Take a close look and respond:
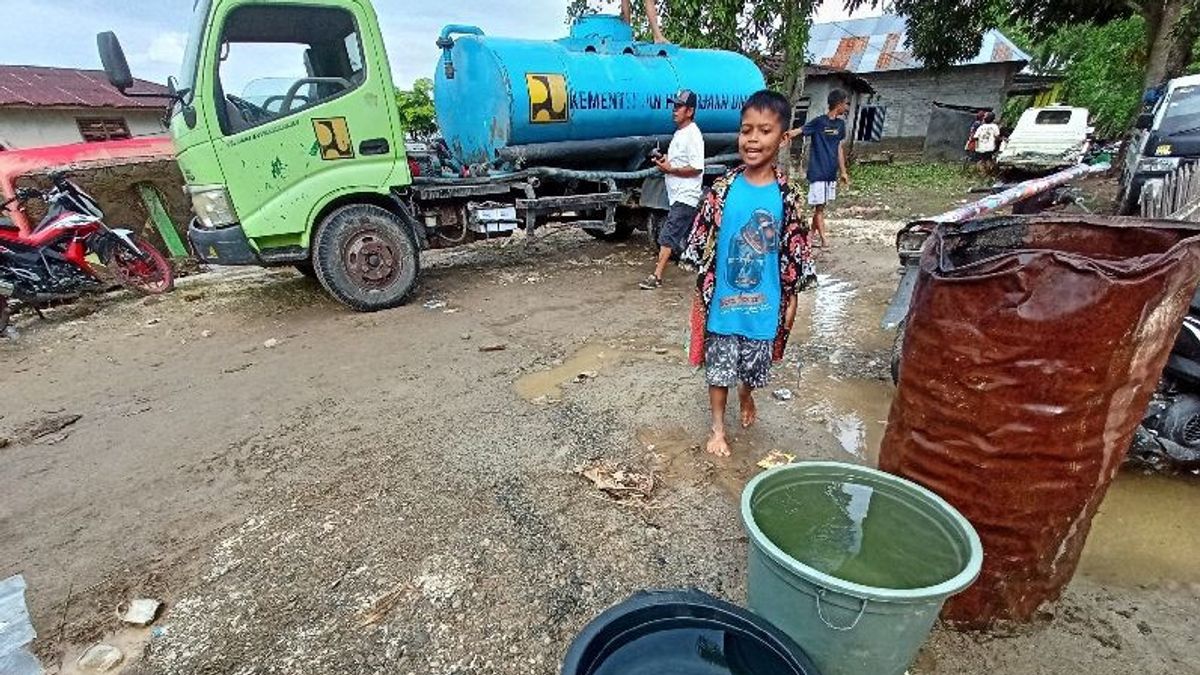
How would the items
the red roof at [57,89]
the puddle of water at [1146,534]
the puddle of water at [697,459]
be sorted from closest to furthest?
1. the puddle of water at [1146,534]
2. the puddle of water at [697,459]
3. the red roof at [57,89]

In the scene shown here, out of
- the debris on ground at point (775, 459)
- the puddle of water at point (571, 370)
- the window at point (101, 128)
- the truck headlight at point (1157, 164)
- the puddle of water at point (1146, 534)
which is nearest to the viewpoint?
the puddle of water at point (1146, 534)

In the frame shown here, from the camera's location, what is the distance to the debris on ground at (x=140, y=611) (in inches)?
74.3

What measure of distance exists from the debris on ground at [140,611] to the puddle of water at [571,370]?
1869 millimetres

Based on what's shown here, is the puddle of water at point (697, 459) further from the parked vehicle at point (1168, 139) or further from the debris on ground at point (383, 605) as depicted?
the parked vehicle at point (1168, 139)

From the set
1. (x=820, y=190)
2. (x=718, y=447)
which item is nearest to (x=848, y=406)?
(x=718, y=447)

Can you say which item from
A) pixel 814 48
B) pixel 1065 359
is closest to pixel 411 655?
pixel 1065 359

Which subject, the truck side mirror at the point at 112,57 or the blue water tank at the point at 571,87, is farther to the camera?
the blue water tank at the point at 571,87

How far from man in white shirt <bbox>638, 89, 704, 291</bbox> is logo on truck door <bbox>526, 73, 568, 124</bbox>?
3.55 feet

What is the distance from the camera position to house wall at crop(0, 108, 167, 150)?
1357cm

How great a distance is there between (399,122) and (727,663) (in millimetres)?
4707

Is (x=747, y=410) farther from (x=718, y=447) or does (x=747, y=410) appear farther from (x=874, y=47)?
(x=874, y=47)

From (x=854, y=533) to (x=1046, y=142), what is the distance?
14179 millimetres

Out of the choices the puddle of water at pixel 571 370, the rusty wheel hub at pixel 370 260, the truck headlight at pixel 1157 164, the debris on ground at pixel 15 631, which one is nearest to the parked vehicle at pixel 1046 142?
the truck headlight at pixel 1157 164

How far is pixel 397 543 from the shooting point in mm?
2201
